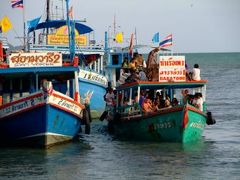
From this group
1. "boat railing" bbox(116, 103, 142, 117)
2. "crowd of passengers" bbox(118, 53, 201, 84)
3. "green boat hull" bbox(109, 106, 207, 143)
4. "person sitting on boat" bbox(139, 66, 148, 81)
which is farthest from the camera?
"person sitting on boat" bbox(139, 66, 148, 81)

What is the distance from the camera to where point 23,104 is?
75.2ft

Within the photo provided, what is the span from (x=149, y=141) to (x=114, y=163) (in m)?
3.88

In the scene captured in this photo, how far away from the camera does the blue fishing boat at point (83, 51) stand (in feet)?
116

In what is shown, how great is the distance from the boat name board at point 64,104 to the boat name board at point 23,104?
356mm

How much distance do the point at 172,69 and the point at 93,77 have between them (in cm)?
1090

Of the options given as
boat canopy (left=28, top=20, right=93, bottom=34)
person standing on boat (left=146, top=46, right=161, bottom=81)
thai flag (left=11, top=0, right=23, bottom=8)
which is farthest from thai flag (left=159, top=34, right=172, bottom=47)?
boat canopy (left=28, top=20, right=93, bottom=34)

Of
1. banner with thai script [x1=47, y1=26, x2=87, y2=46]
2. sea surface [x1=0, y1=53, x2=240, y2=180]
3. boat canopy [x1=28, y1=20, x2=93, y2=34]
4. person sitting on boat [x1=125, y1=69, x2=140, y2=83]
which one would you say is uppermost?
boat canopy [x1=28, y1=20, x2=93, y2=34]

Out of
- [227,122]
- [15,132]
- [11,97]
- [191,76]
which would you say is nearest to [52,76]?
[11,97]

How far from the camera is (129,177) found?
62.5 ft

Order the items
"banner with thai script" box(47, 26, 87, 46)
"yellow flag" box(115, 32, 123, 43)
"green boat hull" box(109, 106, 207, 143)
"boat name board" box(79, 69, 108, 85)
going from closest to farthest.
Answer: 1. "green boat hull" box(109, 106, 207, 143)
2. "boat name board" box(79, 69, 108, 85)
3. "banner with thai script" box(47, 26, 87, 46)
4. "yellow flag" box(115, 32, 123, 43)

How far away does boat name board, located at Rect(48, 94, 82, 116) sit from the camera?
22750 mm

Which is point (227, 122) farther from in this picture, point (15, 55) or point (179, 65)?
point (15, 55)

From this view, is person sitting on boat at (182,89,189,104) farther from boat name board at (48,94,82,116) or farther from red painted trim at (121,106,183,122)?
boat name board at (48,94,82,116)

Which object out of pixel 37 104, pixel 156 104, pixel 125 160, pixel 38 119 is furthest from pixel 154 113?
pixel 37 104
